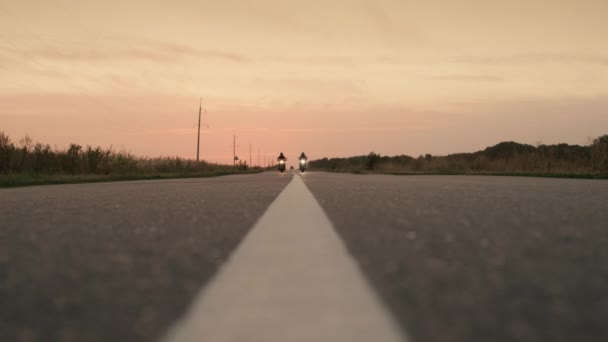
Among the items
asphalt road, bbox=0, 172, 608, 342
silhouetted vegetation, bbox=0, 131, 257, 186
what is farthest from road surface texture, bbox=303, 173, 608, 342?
silhouetted vegetation, bbox=0, 131, 257, 186

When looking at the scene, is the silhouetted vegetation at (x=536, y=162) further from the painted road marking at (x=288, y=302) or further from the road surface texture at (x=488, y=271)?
the painted road marking at (x=288, y=302)

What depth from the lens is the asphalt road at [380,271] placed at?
6.81ft

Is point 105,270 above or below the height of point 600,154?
below

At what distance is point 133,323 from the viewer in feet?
6.91

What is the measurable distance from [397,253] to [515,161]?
28.1 meters

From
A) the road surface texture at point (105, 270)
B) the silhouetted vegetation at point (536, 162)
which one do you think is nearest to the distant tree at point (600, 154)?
the silhouetted vegetation at point (536, 162)

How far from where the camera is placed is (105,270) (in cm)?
317

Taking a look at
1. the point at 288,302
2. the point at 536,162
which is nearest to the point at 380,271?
the point at 288,302

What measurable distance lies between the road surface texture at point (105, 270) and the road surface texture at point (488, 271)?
995 millimetres

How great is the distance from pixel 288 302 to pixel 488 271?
4.22ft

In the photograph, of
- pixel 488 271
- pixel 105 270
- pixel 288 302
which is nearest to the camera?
pixel 288 302

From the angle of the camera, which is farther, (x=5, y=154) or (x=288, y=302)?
(x=5, y=154)

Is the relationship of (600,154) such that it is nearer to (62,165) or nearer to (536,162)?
(536,162)

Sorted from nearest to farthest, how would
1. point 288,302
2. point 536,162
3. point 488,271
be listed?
point 288,302 → point 488,271 → point 536,162
